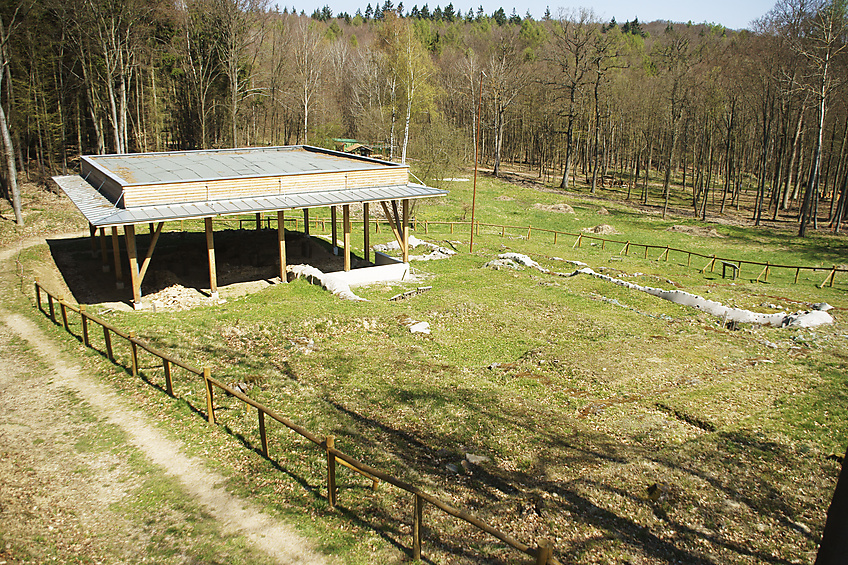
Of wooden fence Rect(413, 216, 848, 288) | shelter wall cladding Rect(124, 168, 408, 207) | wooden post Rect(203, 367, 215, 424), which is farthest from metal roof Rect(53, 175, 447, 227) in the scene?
wooden fence Rect(413, 216, 848, 288)

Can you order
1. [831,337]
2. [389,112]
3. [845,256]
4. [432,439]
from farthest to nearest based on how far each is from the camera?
[389,112], [845,256], [831,337], [432,439]

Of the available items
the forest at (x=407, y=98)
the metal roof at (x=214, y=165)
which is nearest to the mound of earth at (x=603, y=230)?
the forest at (x=407, y=98)

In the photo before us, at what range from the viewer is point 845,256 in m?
31.8

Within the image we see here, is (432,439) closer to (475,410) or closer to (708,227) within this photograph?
(475,410)

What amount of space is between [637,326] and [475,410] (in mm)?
8582

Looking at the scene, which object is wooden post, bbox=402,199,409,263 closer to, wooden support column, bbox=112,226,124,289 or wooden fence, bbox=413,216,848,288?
wooden fence, bbox=413,216,848,288

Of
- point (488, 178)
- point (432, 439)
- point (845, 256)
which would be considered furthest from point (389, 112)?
point (432, 439)

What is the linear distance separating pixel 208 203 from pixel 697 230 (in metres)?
33.9

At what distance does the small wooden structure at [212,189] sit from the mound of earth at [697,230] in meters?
24.4

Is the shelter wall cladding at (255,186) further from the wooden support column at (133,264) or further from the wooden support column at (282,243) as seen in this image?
the wooden support column at (282,243)

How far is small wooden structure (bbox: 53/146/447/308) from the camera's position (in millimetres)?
17234

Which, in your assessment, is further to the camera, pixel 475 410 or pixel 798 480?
pixel 475 410

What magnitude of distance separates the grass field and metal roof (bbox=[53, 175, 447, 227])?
2914mm

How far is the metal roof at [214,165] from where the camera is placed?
19.4m
